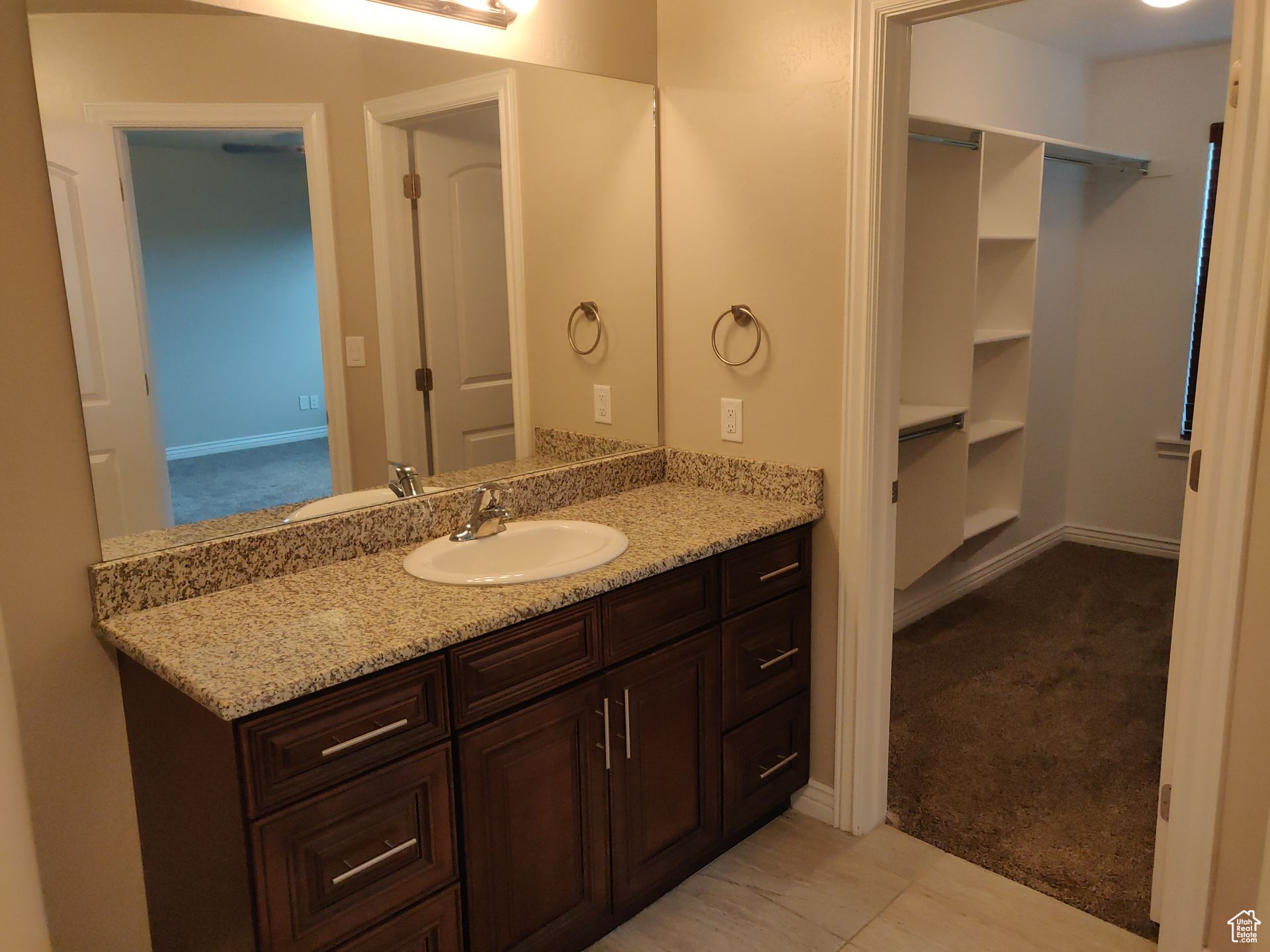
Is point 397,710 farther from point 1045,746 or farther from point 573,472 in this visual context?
point 1045,746

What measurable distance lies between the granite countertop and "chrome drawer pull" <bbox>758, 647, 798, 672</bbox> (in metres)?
0.34

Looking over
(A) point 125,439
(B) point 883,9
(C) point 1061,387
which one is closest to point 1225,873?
(B) point 883,9

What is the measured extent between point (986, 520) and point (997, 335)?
76 cm

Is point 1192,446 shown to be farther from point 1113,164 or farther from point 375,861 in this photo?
point 1113,164

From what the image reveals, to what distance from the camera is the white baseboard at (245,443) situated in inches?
68.7

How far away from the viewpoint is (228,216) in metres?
1.73

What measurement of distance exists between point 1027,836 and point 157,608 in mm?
2070

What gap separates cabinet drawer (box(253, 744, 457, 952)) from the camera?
1413mm

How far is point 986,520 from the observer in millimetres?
3969

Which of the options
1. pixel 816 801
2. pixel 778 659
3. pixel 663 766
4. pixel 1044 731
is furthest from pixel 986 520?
pixel 663 766

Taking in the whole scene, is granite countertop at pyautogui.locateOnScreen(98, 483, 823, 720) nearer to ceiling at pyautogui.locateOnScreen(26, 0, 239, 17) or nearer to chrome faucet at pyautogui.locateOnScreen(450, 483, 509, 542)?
chrome faucet at pyautogui.locateOnScreen(450, 483, 509, 542)

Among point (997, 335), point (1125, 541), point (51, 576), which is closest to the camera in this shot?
point (51, 576)

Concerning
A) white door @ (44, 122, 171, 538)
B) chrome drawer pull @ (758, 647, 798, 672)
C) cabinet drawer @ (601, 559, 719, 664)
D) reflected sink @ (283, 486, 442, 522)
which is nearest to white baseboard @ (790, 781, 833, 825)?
chrome drawer pull @ (758, 647, 798, 672)

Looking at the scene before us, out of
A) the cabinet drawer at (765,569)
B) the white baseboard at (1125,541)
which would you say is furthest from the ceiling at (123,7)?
the white baseboard at (1125,541)
